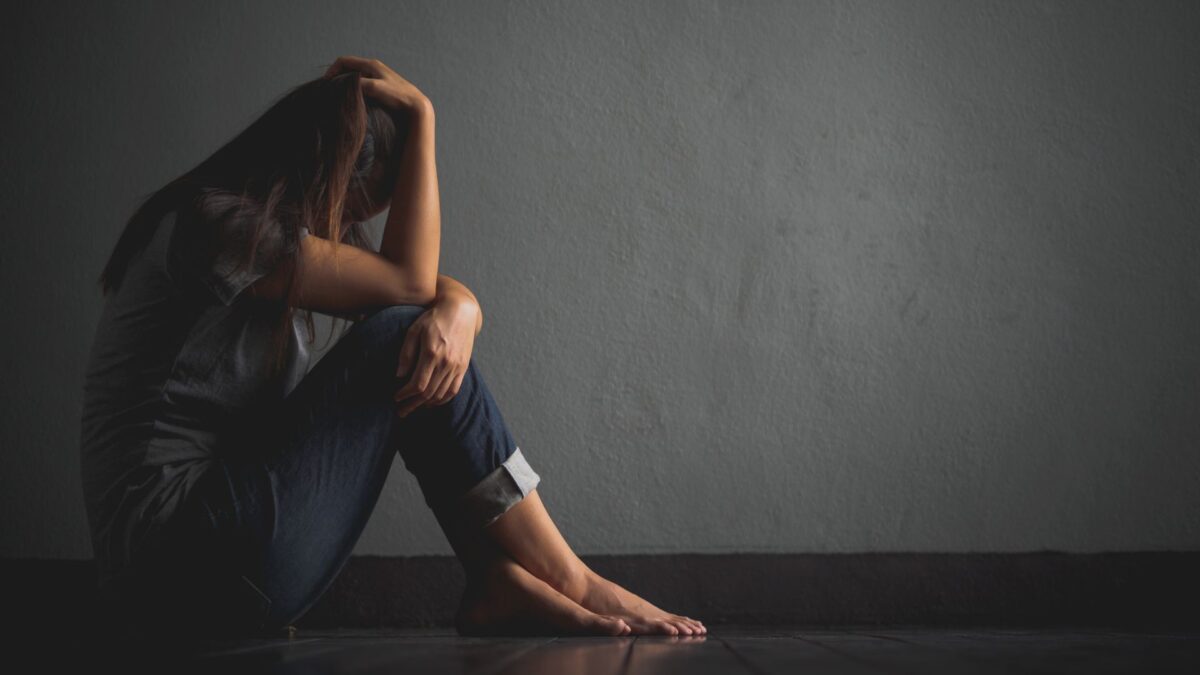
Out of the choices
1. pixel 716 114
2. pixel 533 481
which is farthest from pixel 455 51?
pixel 533 481

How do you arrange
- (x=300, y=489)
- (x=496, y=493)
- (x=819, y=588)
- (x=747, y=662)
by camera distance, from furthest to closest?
(x=819, y=588), (x=496, y=493), (x=300, y=489), (x=747, y=662)

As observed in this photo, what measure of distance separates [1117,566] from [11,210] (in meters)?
2.32

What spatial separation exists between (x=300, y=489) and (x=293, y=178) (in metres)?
0.39

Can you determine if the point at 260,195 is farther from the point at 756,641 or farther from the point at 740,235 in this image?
the point at 740,235

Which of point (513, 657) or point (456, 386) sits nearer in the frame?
point (513, 657)

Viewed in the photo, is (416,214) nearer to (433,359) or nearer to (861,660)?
Answer: (433,359)

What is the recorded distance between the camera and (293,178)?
1.13 metres

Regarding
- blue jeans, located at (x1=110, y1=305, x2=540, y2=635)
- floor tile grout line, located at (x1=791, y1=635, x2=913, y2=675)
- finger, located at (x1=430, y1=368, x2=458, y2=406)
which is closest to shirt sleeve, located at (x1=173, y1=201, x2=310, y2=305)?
blue jeans, located at (x1=110, y1=305, x2=540, y2=635)

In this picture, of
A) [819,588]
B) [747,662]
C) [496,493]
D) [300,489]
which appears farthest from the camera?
[819,588]

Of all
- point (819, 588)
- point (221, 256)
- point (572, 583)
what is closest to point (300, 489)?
point (221, 256)

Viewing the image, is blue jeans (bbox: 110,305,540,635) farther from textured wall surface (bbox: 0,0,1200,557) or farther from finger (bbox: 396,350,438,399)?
textured wall surface (bbox: 0,0,1200,557)

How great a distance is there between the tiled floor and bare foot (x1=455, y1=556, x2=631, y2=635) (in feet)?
0.25

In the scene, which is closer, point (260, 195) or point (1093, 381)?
point (260, 195)

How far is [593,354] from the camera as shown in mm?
1848
